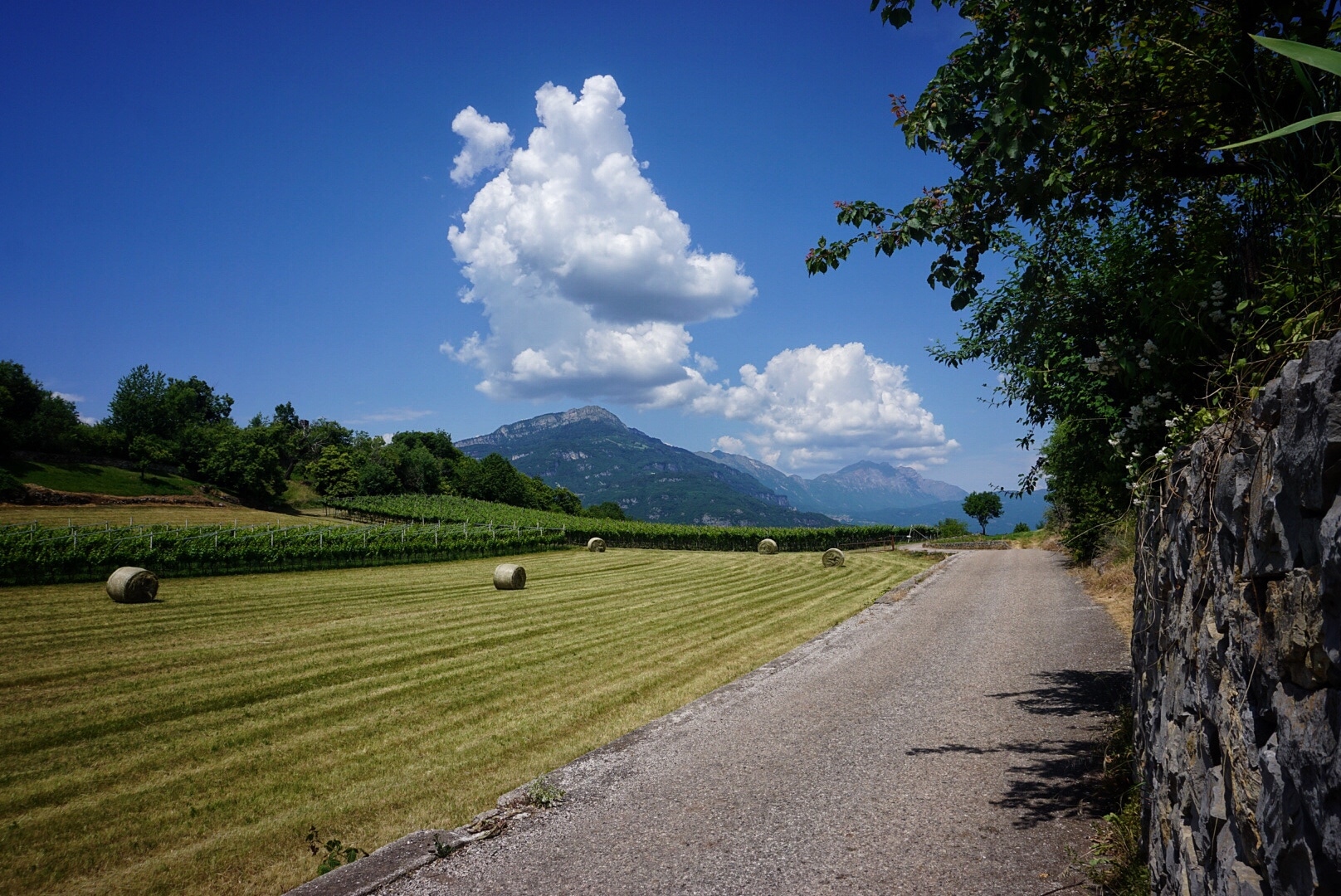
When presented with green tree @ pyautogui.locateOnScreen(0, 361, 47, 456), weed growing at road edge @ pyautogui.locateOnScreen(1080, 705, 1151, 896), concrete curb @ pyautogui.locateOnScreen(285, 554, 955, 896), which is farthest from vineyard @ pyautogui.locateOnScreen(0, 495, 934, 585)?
green tree @ pyautogui.locateOnScreen(0, 361, 47, 456)

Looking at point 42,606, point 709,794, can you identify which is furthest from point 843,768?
point 42,606

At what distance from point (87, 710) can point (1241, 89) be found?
15.2 m

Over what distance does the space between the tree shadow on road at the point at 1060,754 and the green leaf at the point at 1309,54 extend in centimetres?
636

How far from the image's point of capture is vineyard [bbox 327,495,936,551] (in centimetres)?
5744

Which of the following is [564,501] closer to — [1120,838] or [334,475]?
[334,475]

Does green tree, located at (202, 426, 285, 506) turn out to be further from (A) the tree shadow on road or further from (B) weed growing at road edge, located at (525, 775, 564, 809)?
(A) the tree shadow on road

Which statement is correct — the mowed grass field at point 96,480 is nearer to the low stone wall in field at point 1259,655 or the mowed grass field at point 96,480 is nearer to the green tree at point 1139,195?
the green tree at point 1139,195

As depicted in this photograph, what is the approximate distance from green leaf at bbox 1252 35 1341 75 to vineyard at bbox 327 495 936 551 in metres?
50.4

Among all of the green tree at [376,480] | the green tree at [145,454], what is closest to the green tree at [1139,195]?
the green tree at [145,454]

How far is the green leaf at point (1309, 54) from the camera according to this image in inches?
46.6

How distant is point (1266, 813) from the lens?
8.16 ft

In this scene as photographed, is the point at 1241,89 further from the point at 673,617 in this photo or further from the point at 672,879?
the point at 673,617

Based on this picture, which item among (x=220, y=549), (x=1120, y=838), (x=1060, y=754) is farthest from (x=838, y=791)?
(x=220, y=549)

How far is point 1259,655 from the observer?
2648mm
